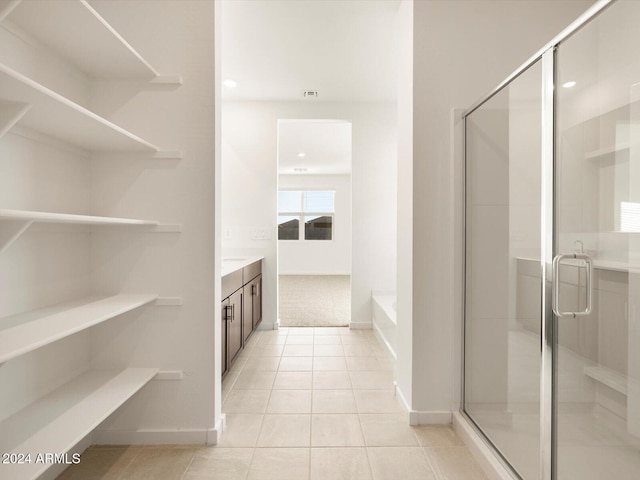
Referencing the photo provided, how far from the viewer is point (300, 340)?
3.75 metres

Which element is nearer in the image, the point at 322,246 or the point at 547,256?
the point at 547,256

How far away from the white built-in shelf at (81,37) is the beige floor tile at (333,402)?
213 cm

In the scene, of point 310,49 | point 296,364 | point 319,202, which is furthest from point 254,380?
point 319,202

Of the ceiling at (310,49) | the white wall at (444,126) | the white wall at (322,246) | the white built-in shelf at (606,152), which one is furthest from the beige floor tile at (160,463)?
the white wall at (322,246)

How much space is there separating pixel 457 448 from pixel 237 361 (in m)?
1.94

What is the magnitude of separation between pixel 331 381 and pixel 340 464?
969mm

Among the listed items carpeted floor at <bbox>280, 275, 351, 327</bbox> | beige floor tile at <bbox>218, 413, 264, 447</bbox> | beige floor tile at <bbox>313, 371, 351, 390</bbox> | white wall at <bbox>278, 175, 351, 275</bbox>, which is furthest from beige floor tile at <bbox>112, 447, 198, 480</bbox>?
A: white wall at <bbox>278, 175, 351, 275</bbox>

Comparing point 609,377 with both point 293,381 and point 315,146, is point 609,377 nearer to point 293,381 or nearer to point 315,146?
point 293,381

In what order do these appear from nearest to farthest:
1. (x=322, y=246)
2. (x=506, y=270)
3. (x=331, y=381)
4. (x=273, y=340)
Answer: (x=506, y=270) < (x=331, y=381) < (x=273, y=340) < (x=322, y=246)

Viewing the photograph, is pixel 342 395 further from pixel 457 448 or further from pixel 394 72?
pixel 394 72

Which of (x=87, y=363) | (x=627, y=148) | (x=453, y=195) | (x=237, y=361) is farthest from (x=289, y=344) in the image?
(x=627, y=148)

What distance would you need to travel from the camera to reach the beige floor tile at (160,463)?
165 cm

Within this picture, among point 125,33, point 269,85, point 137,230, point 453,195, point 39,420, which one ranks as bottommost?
point 39,420

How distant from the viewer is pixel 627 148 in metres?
1.19
